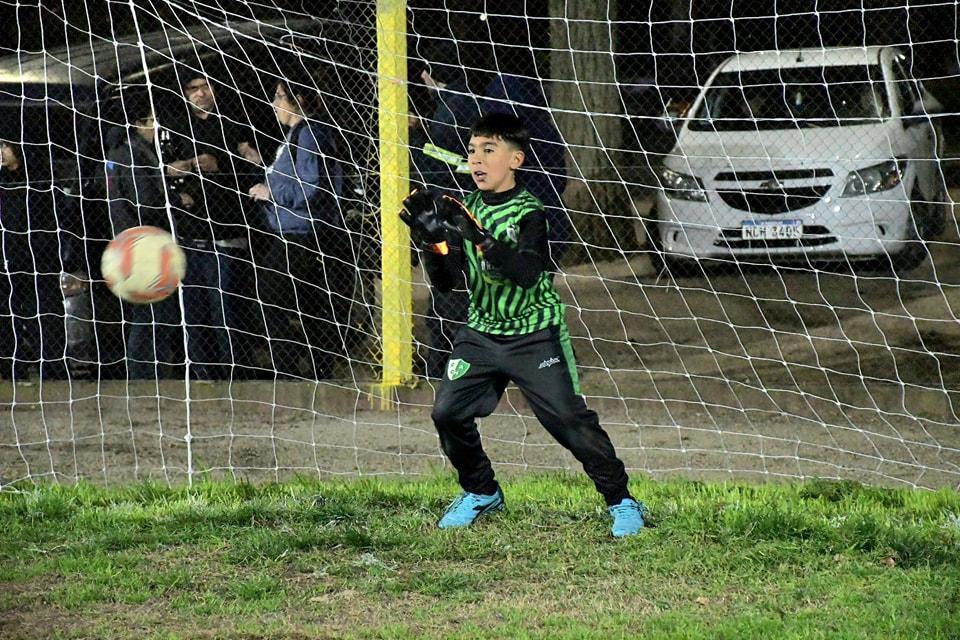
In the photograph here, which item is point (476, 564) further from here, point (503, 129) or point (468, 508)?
point (503, 129)

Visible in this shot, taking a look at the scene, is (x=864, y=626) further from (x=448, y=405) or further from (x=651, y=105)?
(x=651, y=105)

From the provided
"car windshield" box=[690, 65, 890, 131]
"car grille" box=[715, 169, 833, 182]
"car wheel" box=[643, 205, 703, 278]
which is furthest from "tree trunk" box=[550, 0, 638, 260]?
"car windshield" box=[690, 65, 890, 131]

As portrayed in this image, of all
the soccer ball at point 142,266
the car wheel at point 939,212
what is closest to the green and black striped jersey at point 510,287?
the soccer ball at point 142,266

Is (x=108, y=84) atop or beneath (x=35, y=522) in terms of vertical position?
atop

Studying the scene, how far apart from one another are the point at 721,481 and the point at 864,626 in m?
2.44

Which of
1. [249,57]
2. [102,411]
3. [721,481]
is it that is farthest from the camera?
[102,411]

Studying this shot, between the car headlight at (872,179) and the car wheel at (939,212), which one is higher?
the car headlight at (872,179)

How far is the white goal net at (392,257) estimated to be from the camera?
28.1 ft

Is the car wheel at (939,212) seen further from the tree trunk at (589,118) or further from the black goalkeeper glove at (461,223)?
the black goalkeeper glove at (461,223)

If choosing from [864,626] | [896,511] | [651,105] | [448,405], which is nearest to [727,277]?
[651,105]

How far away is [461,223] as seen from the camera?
5777 millimetres

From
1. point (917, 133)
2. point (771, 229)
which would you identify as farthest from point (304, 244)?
point (917, 133)

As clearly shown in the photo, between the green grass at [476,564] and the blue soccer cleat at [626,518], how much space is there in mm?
62

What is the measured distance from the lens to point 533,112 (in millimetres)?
9172
